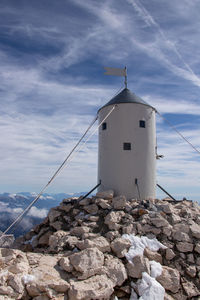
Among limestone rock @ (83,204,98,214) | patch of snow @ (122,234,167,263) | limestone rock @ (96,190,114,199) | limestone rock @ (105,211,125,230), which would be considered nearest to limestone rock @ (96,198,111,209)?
limestone rock @ (83,204,98,214)

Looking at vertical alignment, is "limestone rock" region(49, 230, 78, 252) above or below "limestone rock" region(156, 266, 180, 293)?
above

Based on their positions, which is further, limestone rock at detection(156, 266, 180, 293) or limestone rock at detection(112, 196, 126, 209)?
limestone rock at detection(112, 196, 126, 209)

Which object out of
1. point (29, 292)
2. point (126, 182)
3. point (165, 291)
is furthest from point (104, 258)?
point (126, 182)

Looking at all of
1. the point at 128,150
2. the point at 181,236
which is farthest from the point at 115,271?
the point at 128,150

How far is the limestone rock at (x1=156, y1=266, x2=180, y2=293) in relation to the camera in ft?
23.5

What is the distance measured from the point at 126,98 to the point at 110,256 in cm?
842

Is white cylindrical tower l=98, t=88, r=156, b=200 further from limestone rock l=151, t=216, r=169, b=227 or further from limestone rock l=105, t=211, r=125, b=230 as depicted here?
limestone rock l=151, t=216, r=169, b=227

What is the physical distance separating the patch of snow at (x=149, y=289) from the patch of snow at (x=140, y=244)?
96cm

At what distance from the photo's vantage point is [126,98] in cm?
1299

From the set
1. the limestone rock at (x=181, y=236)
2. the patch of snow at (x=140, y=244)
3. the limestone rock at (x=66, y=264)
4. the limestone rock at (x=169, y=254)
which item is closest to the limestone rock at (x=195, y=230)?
the limestone rock at (x=181, y=236)

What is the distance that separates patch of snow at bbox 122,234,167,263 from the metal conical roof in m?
7.24

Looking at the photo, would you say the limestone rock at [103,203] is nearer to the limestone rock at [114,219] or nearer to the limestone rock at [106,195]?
the limestone rock at [106,195]

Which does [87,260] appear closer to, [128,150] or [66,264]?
[66,264]

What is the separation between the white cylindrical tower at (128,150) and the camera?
12203 millimetres
